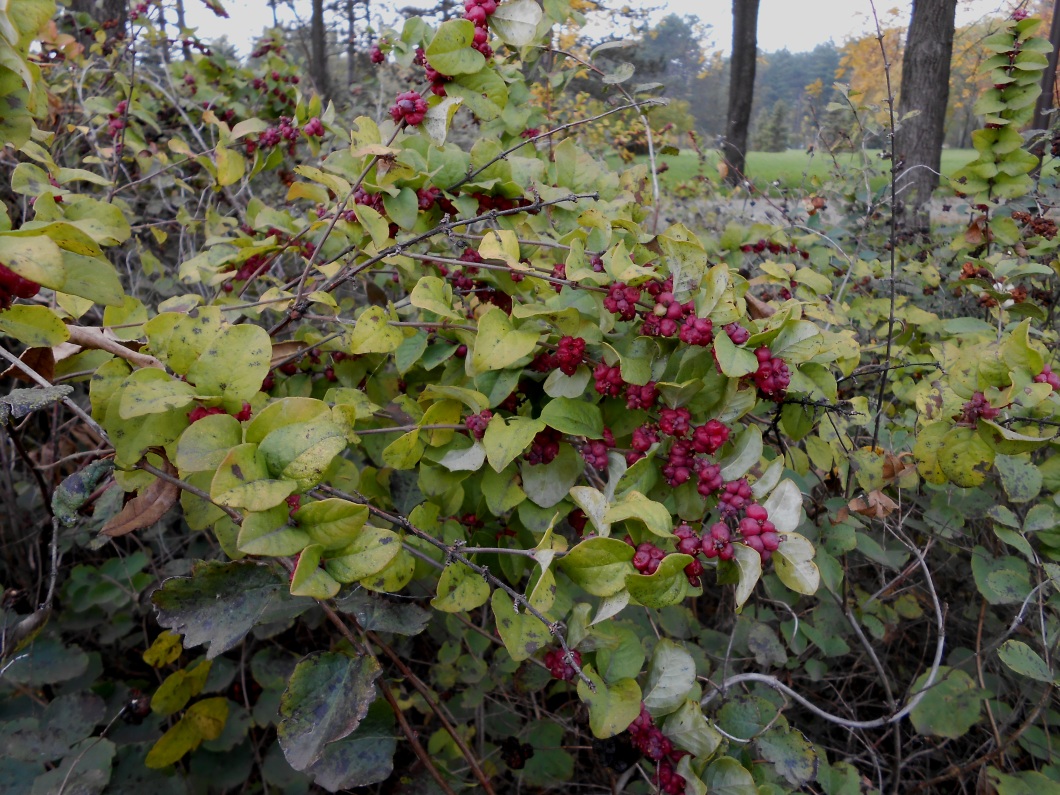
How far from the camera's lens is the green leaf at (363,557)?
2.90ft

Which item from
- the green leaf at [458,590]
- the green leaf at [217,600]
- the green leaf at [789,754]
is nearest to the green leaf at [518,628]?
the green leaf at [458,590]

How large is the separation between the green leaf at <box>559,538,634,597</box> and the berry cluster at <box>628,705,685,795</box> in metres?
0.29

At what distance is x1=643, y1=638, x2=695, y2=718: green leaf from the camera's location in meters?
1.10

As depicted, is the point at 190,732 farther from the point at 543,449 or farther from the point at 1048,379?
the point at 1048,379

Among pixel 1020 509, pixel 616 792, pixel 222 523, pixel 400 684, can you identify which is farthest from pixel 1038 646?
pixel 222 523

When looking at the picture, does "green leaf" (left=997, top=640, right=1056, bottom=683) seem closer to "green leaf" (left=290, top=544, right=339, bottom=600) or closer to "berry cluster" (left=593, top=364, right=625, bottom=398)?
"berry cluster" (left=593, top=364, right=625, bottom=398)

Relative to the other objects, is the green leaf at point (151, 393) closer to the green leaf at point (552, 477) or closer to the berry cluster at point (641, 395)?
the green leaf at point (552, 477)

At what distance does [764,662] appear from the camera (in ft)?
5.10

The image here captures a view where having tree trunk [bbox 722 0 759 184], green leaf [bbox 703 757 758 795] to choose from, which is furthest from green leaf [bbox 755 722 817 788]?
tree trunk [bbox 722 0 759 184]

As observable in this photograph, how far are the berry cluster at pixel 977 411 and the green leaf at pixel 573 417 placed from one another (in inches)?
28.9

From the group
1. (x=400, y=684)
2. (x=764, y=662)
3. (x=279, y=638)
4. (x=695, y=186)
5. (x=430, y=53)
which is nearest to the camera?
(x=430, y=53)

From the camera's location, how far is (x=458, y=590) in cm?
110

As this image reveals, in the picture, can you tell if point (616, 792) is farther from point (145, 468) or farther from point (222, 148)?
point (222, 148)

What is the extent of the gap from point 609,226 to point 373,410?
55 centimetres
